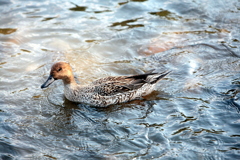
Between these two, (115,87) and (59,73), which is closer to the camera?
(59,73)

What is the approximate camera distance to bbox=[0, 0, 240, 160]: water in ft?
20.2

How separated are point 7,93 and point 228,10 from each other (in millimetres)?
8435

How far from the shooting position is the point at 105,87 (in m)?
7.79

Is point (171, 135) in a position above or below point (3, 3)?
below

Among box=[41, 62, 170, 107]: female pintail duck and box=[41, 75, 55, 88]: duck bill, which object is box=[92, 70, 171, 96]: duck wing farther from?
box=[41, 75, 55, 88]: duck bill

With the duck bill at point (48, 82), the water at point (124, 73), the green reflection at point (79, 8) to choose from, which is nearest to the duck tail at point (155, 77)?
the water at point (124, 73)

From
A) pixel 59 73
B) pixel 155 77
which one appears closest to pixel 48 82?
pixel 59 73

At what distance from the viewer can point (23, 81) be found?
27.8 ft

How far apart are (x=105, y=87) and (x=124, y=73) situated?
4.25 ft

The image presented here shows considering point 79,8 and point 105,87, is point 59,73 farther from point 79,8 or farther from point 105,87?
point 79,8

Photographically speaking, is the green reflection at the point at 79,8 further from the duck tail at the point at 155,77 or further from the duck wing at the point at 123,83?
the duck tail at the point at 155,77

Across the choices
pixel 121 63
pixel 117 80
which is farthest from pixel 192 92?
pixel 121 63

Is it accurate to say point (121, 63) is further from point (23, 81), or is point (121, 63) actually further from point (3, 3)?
point (3, 3)

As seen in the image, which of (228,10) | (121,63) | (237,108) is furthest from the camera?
(228,10)
